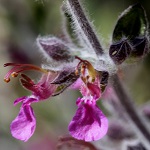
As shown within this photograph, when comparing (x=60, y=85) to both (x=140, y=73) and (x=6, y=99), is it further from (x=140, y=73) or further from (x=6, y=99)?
(x=6, y=99)

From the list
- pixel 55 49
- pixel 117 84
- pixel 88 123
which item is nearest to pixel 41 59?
pixel 55 49

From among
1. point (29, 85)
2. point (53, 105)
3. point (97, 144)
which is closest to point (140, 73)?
point (53, 105)

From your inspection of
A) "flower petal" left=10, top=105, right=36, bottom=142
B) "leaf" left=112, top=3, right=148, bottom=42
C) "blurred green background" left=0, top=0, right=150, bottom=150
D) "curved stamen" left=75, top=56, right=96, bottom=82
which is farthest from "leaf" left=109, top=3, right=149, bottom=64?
"blurred green background" left=0, top=0, right=150, bottom=150

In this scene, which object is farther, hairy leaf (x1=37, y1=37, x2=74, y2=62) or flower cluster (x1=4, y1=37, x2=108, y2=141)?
hairy leaf (x1=37, y1=37, x2=74, y2=62)

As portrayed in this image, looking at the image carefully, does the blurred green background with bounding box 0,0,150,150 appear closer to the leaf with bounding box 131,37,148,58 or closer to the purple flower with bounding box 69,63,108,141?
the leaf with bounding box 131,37,148,58

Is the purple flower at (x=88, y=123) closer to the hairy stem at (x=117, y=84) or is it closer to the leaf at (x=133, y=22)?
the hairy stem at (x=117, y=84)

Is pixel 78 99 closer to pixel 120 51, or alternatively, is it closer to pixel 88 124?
pixel 88 124
